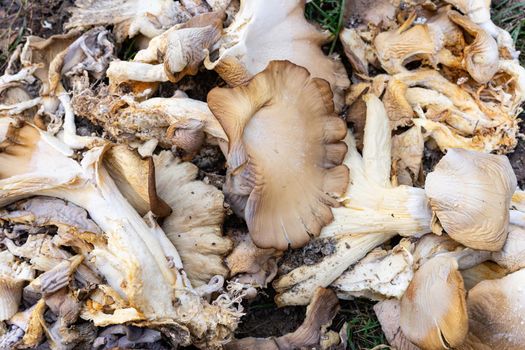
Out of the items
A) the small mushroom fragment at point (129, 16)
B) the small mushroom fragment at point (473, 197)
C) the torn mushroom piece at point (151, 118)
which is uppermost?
the small mushroom fragment at point (129, 16)

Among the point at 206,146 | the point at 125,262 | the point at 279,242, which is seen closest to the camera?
the point at 125,262

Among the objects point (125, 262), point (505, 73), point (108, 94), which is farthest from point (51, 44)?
point (505, 73)

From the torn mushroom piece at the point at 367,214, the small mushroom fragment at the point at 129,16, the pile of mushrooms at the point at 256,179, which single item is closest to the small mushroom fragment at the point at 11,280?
the pile of mushrooms at the point at 256,179

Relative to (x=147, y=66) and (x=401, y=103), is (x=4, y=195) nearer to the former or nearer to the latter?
(x=147, y=66)

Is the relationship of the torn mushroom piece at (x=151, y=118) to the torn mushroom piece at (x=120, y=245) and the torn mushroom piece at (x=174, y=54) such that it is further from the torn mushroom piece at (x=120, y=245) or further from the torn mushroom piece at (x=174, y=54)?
the torn mushroom piece at (x=120, y=245)

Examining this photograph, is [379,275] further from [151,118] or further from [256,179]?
[151,118]

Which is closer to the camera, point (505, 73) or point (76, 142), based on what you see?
point (76, 142)

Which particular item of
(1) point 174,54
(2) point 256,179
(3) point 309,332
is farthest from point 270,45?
(3) point 309,332
